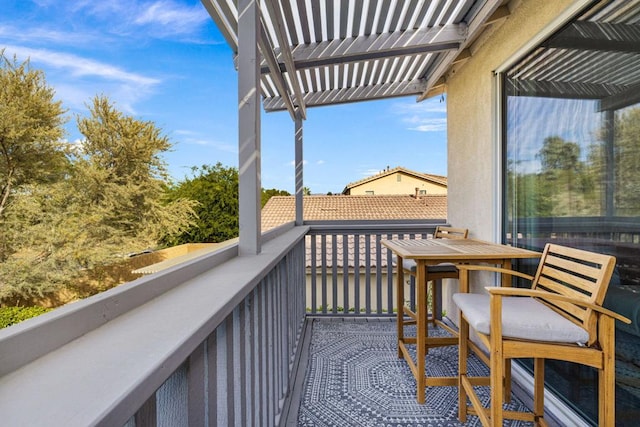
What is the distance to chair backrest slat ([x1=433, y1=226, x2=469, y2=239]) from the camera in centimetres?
309

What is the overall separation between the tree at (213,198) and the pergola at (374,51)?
413 millimetres

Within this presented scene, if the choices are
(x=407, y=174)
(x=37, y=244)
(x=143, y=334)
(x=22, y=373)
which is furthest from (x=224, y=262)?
(x=407, y=174)

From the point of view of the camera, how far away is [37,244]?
90cm

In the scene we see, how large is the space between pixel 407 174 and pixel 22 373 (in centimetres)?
1561

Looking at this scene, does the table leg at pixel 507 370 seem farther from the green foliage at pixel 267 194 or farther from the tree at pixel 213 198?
the tree at pixel 213 198

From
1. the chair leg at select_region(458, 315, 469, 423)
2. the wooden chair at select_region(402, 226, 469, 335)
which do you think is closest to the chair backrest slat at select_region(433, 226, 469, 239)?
the wooden chair at select_region(402, 226, 469, 335)

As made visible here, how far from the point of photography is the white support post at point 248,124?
1.51 meters

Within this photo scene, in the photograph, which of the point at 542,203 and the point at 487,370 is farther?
the point at 487,370

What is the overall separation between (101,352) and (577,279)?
1.75 meters

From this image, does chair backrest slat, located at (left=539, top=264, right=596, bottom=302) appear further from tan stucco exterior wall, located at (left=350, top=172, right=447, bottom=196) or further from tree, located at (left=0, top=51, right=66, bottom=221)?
tan stucco exterior wall, located at (left=350, top=172, right=447, bottom=196)

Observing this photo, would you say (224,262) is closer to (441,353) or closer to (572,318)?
(572,318)

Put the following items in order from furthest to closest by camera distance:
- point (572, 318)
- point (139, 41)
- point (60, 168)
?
point (572, 318) → point (139, 41) → point (60, 168)

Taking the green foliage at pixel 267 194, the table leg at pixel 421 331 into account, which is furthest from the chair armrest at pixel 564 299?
the green foliage at pixel 267 194

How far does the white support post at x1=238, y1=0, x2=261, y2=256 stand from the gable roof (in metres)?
3.83
